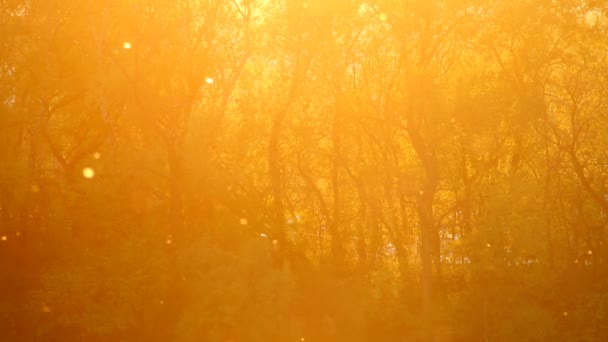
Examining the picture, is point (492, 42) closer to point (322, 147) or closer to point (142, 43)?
point (322, 147)

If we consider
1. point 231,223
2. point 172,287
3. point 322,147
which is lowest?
point 172,287

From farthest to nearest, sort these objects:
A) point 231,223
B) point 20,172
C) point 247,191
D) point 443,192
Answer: point 443,192 < point 247,191 < point 231,223 < point 20,172

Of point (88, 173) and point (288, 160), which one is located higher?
point (288, 160)

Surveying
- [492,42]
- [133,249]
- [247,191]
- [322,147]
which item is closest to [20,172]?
[133,249]

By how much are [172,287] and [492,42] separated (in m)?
15.4

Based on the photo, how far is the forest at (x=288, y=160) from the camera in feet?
95.2

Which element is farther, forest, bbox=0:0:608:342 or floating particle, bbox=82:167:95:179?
floating particle, bbox=82:167:95:179

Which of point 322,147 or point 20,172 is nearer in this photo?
point 20,172

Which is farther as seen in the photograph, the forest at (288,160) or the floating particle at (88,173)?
the floating particle at (88,173)

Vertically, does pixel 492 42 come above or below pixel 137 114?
above

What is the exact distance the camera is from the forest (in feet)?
95.2

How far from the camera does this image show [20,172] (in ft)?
94.0

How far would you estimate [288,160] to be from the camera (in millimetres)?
38625

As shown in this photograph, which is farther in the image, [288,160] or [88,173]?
[288,160]
